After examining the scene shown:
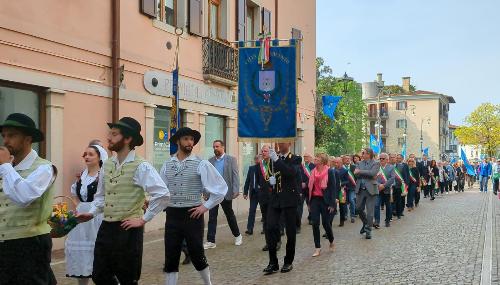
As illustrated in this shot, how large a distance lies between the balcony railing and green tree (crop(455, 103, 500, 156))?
2428 inches

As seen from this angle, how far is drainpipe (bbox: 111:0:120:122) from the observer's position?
12.9m

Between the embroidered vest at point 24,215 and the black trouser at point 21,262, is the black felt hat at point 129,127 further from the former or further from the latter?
the black trouser at point 21,262


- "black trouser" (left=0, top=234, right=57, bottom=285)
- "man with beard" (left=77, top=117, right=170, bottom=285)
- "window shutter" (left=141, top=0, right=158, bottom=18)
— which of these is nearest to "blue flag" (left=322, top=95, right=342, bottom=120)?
"window shutter" (left=141, top=0, right=158, bottom=18)

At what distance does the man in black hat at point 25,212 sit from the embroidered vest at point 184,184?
7.00ft

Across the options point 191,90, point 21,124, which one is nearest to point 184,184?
point 21,124

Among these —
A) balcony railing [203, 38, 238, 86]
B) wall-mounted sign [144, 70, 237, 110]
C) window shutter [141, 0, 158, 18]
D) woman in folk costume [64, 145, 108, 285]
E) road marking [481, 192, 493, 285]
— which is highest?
window shutter [141, 0, 158, 18]

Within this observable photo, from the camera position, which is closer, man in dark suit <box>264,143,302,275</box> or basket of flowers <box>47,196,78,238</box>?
basket of flowers <box>47,196,78,238</box>

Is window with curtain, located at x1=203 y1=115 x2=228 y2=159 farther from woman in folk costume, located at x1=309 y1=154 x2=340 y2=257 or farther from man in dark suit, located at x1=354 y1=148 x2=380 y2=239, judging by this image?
woman in folk costume, located at x1=309 y1=154 x2=340 y2=257

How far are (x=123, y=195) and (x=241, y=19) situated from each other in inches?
577

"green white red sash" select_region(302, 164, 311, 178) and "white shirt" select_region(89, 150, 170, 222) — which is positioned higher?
"white shirt" select_region(89, 150, 170, 222)

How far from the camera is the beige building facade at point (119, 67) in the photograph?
35.0ft

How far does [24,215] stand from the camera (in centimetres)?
427

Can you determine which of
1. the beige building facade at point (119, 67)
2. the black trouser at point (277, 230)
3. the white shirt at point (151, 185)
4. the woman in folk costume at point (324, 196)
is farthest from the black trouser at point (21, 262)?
the woman in folk costume at point (324, 196)

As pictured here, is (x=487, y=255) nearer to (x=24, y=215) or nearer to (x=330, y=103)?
(x=24, y=215)
